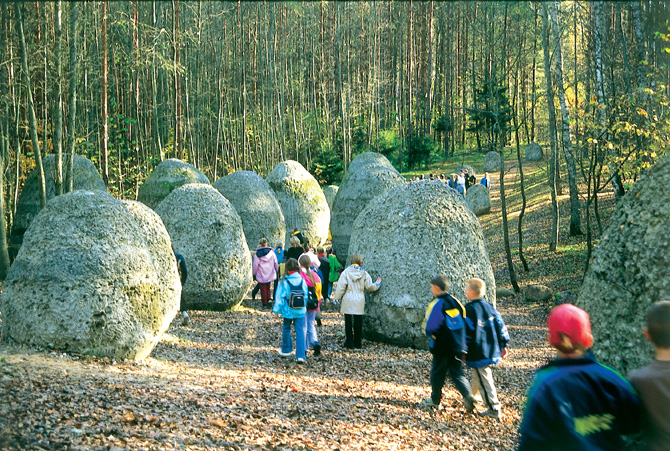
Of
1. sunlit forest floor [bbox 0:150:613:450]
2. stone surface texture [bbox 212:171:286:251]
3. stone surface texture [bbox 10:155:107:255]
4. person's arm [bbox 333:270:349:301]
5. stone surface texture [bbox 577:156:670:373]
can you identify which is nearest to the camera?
stone surface texture [bbox 577:156:670:373]

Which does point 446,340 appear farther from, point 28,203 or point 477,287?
point 28,203

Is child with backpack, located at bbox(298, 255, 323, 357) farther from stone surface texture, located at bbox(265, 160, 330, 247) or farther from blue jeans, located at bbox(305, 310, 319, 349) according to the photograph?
stone surface texture, located at bbox(265, 160, 330, 247)

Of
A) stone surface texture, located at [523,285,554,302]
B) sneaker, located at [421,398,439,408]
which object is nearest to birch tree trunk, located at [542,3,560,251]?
stone surface texture, located at [523,285,554,302]

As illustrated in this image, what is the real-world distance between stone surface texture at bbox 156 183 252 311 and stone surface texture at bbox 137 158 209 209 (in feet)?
24.3

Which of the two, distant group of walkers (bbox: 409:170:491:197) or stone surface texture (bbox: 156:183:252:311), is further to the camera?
distant group of walkers (bbox: 409:170:491:197)

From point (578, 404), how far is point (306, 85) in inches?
1970

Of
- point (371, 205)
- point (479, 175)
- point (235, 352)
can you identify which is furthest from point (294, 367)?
point (479, 175)

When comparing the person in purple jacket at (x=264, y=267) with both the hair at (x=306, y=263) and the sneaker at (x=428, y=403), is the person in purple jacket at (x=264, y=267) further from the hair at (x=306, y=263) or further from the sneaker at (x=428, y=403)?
the sneaker at (x=428, y=403)

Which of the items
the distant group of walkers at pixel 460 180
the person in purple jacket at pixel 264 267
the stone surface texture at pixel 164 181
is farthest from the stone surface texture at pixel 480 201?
the person in purple jacket at pixel 264 267

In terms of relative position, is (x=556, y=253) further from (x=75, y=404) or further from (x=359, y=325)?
(x=75, y=404)

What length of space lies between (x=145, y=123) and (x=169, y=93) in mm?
3558

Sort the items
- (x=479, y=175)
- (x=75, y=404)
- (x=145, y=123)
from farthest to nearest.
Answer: (x=479, y=175) → (x=145, y=123) → (x=75, y=404)

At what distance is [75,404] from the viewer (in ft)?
18.7

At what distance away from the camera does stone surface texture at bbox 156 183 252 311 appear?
1300 centimetres
